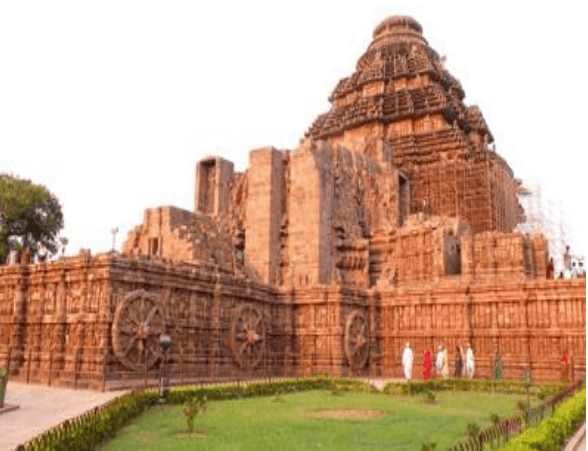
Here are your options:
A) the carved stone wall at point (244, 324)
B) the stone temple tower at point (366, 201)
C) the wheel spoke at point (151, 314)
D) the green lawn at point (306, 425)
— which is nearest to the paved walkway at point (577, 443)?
the green lawn at point (306, 425)

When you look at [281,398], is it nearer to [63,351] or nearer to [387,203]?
[63,351]

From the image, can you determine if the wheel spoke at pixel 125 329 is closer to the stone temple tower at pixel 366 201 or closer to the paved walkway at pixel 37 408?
the paved walkway at pixel 37 408

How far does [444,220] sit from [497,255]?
8172 mm

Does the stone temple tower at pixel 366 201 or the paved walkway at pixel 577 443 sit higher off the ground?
the stone temple tower at pixel 366 201

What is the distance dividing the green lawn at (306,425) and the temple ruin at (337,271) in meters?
7.64

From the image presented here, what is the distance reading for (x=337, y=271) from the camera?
47.4 m

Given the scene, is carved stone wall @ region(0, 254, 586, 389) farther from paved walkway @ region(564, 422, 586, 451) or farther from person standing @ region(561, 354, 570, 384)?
paved walkway @ region(564, 422, 586, 451)

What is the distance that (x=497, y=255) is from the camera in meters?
44.4

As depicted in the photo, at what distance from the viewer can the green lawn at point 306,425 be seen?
39.3 ft

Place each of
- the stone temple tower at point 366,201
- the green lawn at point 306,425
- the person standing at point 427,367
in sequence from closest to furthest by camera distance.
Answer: the green lawn at point 306,425 < the person standing at point 427,367 < the stone temple tower at point 366,201

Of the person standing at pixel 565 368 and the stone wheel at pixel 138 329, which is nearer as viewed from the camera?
the stone wheel at pixel 138 329

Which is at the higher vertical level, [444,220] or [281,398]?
[444,220]

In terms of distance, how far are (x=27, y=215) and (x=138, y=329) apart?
102 ft

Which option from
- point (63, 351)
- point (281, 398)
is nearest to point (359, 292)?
point (281, 398)
